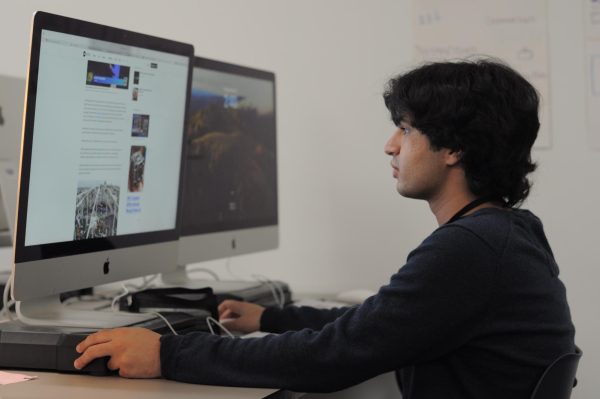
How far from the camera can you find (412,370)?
1379mm

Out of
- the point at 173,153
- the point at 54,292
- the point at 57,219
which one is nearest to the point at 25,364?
the point at 54,292

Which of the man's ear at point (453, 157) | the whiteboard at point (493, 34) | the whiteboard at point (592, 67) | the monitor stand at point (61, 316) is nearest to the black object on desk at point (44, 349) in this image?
the monitor stand at point (61, 316)

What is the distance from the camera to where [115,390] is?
1330mm

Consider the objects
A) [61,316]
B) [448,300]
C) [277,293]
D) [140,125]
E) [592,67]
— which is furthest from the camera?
[592,67]

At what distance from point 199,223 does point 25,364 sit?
764 mm

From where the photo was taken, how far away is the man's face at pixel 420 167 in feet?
4.77

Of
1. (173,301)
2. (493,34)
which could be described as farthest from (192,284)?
(493,34)

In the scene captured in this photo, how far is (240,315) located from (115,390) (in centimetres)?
61

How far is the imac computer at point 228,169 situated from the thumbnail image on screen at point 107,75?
43cm

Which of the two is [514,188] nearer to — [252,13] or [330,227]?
[330,227]

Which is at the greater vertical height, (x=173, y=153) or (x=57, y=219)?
(x=173, y=153)

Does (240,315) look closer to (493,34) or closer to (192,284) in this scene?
(192,284)

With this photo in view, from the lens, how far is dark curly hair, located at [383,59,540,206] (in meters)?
1.42

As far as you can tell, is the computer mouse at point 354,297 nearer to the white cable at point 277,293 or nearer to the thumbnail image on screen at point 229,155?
the white cable at point 277,293
